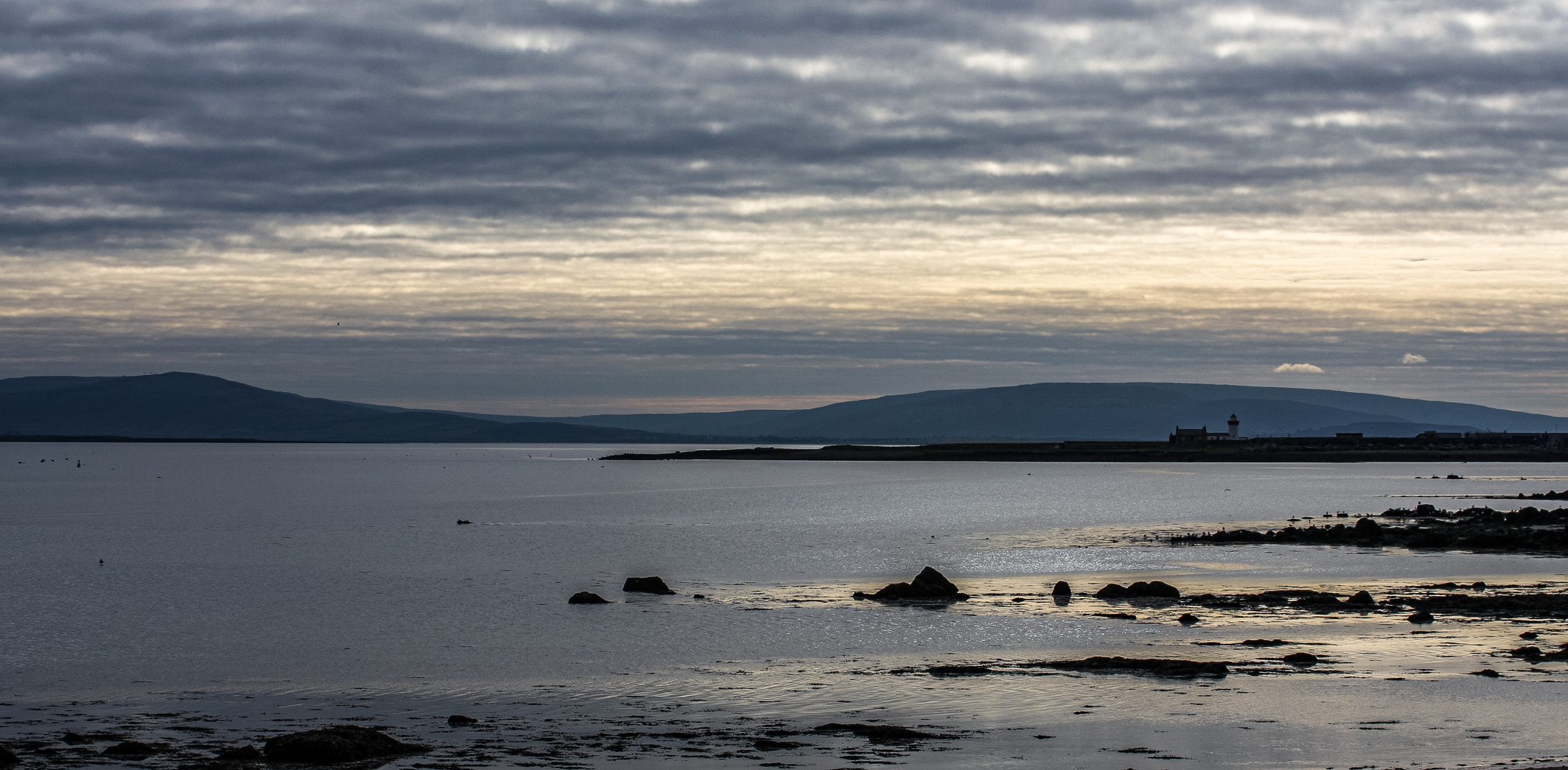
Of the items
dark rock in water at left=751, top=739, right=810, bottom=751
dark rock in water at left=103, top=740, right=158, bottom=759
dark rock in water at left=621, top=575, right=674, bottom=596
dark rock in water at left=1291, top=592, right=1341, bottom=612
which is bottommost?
dark rock in water at left=621, top=575, right=674, bottom=596

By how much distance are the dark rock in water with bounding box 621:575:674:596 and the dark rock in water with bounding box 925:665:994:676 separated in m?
15.4

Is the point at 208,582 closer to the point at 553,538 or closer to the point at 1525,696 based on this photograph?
the point at 553,538

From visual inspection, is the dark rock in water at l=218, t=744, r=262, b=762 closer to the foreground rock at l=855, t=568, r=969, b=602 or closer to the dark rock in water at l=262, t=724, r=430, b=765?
the dark rock in water at l=262, t=724, r=430, b=765

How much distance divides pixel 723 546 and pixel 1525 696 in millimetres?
39930

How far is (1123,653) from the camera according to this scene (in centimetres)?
2764

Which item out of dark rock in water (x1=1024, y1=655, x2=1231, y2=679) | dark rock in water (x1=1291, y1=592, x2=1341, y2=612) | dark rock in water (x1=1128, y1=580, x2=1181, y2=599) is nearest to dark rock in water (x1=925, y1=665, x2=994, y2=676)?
dark rock in water (x1=1024, y1=655, x2=1231, y2=679)

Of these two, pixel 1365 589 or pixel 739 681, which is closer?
pixel 739 681

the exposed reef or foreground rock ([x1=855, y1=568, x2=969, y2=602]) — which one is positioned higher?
the exposed reef

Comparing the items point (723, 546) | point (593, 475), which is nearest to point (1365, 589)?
point (723, 546)

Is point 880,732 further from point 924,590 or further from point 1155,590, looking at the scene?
point 1155,590

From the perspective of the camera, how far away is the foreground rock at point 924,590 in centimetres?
3706

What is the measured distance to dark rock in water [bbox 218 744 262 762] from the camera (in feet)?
58.9

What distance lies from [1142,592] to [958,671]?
13.7 meters

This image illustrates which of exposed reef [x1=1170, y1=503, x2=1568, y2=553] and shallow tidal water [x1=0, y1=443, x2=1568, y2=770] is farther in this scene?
exposed reef [x1=1170, y1=503, x2=1568, y2=553]
